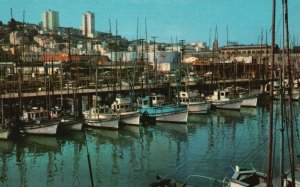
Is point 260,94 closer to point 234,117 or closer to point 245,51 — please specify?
point 234,117

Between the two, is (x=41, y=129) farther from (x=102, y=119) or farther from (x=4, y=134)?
(x=102, y=119)

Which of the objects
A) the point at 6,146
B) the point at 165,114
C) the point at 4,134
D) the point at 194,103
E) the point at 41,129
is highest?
the point at 194,103

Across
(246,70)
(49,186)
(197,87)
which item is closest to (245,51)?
(246,70)

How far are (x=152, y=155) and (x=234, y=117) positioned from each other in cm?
2374

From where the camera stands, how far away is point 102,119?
1794 inches

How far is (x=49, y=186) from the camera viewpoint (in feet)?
87.5

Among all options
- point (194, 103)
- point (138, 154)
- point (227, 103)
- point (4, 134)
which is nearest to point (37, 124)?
point (4, 134)

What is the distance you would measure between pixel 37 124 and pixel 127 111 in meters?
11.6

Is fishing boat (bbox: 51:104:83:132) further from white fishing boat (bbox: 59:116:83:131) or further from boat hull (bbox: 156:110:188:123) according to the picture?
boat hull (bbox: 156:110:188:123)

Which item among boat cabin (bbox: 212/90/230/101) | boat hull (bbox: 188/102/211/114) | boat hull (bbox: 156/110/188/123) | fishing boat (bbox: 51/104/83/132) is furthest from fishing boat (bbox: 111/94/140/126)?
boat cabin (bbox: 212/90/230/101)

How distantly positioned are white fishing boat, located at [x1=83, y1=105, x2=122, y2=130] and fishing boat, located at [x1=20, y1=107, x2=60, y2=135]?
462 centimetres

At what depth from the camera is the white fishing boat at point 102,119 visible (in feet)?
149

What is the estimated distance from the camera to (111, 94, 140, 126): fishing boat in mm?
46875

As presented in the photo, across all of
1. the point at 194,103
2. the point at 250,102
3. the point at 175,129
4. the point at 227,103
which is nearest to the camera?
the point at 175,129
